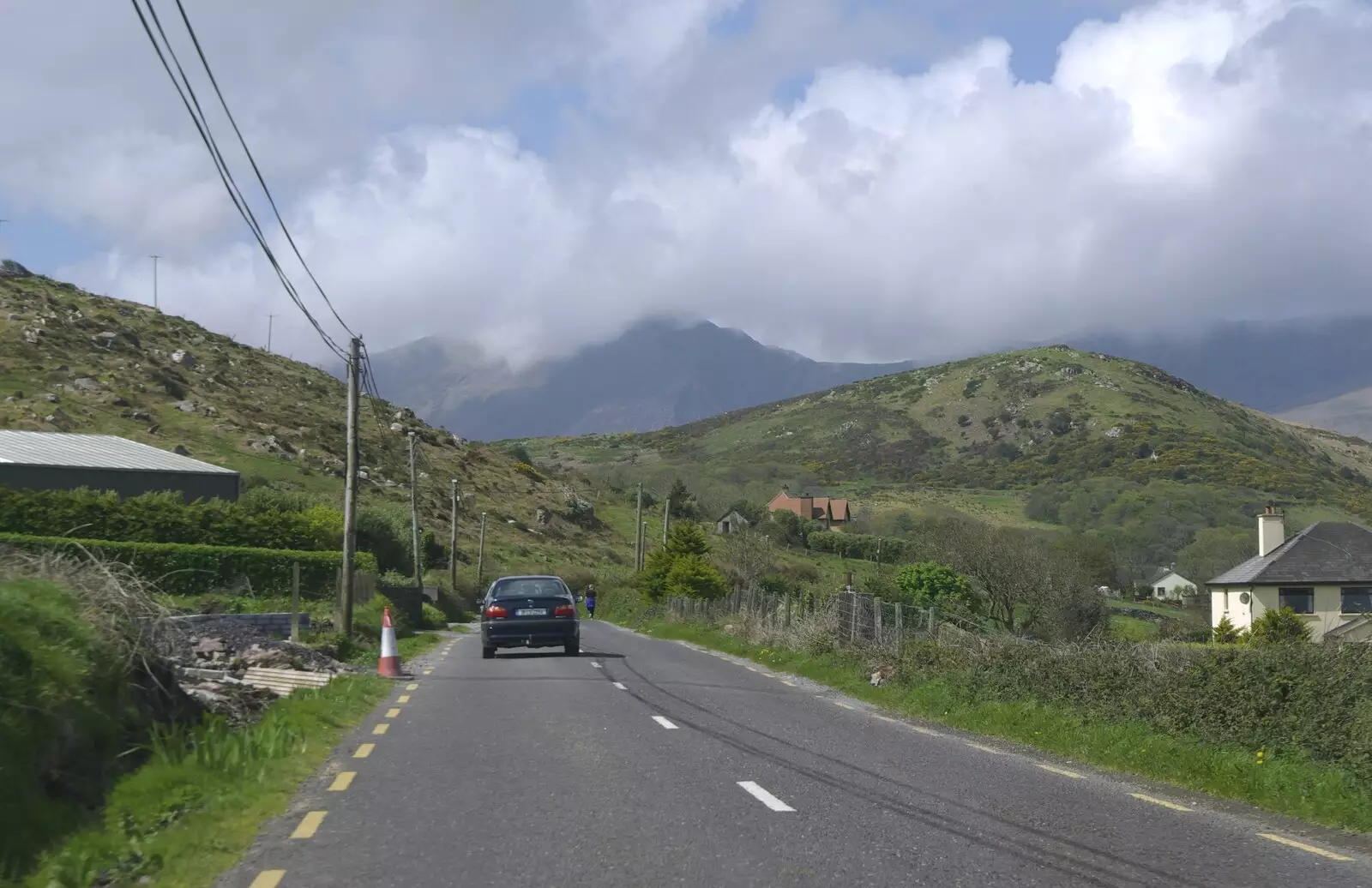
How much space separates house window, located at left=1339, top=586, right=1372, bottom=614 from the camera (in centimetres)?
5919

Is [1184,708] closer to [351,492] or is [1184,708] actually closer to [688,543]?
[351,492]

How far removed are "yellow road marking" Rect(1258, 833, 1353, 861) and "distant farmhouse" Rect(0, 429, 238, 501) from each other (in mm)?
44705

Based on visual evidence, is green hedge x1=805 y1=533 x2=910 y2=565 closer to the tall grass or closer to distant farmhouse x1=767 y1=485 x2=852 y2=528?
distant farmhouse x1=767 y1=485 x2=852 y2=528

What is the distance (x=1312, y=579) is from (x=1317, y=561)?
1.79 meters

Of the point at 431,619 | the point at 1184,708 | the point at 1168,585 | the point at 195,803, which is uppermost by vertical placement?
the point at 1184,708

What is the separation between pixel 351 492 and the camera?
95.9ft

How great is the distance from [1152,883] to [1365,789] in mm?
4154

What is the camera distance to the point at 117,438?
57.8 m

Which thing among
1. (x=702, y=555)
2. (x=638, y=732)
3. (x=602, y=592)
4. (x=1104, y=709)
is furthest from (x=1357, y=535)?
(x=638, y=732)

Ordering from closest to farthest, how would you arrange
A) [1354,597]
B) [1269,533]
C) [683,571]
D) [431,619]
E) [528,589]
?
1. [528,589]
2. [431,619]
3. [683,571]
4. [1354,597]
5. [1269,533]

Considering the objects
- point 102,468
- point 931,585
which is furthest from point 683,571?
point 102,468

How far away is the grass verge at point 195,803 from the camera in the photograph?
7234mm

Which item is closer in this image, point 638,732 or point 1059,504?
point 638,732

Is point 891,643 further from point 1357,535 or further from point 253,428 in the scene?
point 253,428
